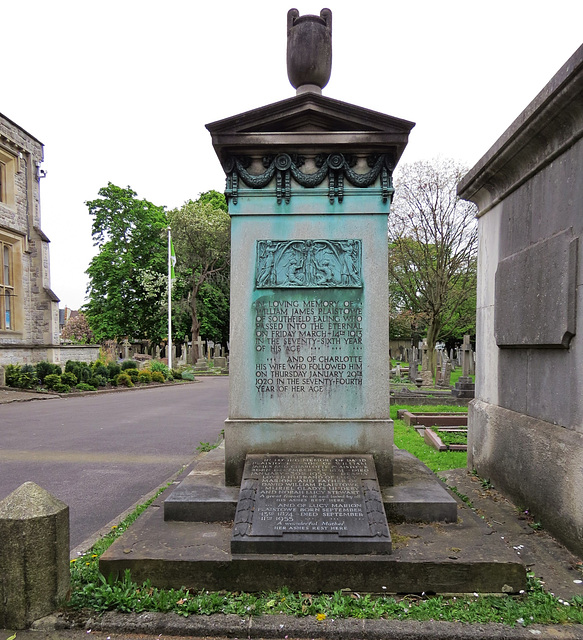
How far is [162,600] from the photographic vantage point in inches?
120

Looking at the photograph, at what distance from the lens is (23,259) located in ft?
71.3

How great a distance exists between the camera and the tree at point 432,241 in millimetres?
22844

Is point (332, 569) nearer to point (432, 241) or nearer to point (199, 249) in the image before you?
point (432, 241)

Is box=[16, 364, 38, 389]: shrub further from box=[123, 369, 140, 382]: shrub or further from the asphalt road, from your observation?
box=[123, 369, 140, 382]: shrub

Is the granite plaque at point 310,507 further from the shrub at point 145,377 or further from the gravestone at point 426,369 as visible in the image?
the shrub at point 145,377

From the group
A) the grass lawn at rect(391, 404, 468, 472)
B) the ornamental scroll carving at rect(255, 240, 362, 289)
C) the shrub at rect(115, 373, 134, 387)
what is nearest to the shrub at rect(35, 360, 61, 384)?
the shrub at rect(115, 373, 134, 387)

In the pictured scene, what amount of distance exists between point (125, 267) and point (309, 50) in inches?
1379

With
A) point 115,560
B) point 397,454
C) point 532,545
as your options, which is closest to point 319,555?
point 115,560

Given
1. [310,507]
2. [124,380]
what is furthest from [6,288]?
[310,507]

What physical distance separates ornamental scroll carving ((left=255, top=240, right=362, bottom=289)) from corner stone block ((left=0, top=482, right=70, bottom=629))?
2617mm

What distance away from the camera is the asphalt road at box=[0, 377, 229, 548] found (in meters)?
5.74

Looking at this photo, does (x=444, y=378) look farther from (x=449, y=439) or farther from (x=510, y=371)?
(x=510, y=371)

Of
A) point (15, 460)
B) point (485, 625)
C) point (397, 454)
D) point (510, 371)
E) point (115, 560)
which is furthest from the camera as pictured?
point (15, 460)

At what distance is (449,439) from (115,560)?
21.2ft
